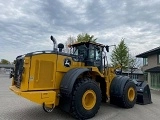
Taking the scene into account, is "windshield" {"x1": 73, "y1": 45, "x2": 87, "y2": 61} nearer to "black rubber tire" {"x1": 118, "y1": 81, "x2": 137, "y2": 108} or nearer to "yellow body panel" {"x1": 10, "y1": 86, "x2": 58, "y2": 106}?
"yellow body panel" {"x1": 10, "y1": 86, "x2": 58, "y2": 106}

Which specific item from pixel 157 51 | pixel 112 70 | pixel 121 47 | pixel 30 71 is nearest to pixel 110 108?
pixel 112 70

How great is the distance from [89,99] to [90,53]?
2.05 m

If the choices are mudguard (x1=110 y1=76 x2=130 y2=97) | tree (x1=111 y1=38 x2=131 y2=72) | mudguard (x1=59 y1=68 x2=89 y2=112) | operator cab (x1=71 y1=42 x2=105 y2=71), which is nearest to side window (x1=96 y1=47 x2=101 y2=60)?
operator cab (x1=71 y1=42 x2=105 y2=71)

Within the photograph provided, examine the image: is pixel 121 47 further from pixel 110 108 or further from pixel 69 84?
pixel 69 84

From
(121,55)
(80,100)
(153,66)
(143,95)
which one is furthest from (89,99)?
(121,55)

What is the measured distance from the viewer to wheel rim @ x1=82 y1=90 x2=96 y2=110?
6961 mm

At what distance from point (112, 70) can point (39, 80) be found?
13.5 ft

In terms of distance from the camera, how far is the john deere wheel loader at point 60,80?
6.23 meters

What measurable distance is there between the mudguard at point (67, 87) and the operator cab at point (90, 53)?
119 cm

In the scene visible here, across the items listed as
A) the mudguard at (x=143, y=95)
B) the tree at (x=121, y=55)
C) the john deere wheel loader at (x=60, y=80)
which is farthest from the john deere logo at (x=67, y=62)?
the tree at (x=121, y=55)

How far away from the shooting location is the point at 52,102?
630 cm

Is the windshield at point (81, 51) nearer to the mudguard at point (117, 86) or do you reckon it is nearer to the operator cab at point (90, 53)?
the operator cab at point (90, 53)

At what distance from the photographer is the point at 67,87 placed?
21.1 feet

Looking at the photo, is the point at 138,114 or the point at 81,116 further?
the point at 138,114
